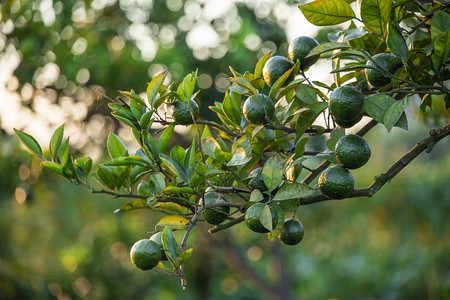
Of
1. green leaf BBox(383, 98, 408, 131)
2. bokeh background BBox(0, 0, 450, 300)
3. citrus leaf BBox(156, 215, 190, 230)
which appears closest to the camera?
green leaf BBox(383, 98, 408, 131)

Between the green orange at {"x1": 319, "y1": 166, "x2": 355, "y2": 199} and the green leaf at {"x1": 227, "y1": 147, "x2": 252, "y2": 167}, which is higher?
the green leaf at {"x1": 227, "y1": 147, "x2": 252, "y2": 167}

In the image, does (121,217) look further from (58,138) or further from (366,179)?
(58,138)

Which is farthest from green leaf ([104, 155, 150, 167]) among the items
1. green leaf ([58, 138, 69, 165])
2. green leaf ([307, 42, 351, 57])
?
green leaf ([307, 42, 351, 57])

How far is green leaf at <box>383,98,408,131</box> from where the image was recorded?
0.48 meters

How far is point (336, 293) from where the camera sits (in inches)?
196

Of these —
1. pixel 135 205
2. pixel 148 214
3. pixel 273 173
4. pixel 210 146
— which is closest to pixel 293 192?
pixel 273 173

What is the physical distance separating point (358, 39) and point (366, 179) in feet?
16.2

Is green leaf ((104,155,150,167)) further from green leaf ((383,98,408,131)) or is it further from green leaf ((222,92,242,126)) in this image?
green leaf ((383,98,408,131))

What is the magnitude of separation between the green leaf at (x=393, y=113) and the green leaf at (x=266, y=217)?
16 centimetres

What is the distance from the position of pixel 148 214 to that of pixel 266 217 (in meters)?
5.50

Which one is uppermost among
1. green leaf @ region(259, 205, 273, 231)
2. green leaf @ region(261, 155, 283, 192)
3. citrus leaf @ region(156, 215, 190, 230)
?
green leaf @ region(261, 155, 283, 192)

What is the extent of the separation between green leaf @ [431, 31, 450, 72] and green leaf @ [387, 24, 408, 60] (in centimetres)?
3

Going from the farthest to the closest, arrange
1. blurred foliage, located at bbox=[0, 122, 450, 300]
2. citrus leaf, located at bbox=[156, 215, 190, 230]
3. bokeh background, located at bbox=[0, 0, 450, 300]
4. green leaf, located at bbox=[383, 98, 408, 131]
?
blurred foliage, located at bbox=[0, 122, 450, 300] → bokeh background, located at bbox=[0, 0, 450, 300] → citrus leaf, located at bbox=[156, 215, 190, 230] → green leaf, located at bbox=[383, 98, 408, 131]

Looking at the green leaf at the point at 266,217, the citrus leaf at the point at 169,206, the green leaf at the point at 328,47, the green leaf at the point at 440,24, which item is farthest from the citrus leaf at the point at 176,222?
the green leaf at the point at 440,24
